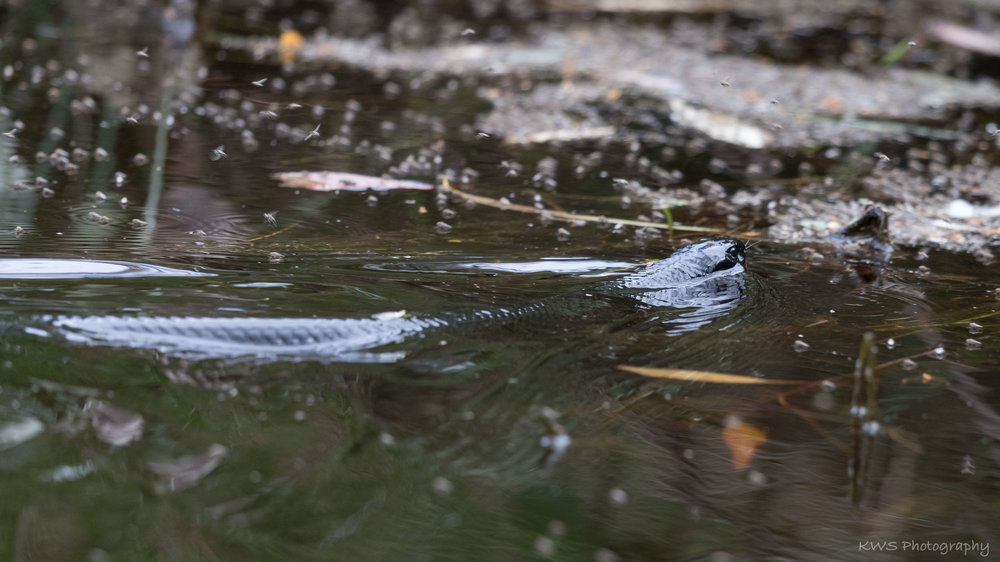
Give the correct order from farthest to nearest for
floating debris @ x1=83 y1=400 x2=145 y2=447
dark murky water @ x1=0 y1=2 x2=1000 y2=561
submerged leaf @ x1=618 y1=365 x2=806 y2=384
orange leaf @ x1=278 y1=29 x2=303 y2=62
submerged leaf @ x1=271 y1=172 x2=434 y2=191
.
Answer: orange leaf @ x1=278 y1=29 x2=303 y2=62 < submerged leaf @ x1=271 y1=172 x2=434 y2=191 < submerged leaf @ x1=618 y1=365 x2=806 y2=384 < floating debris @ x1=83 y1=400 x2=145 y2=447 < dark murky water @ x1=0 y1=2 x2=1000 y2=561

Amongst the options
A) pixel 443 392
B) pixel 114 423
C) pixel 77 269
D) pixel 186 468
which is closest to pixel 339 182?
pixel 77 269

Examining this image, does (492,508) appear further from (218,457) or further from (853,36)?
(853,36)

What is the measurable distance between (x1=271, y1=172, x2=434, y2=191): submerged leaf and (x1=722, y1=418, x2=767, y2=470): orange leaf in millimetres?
1513

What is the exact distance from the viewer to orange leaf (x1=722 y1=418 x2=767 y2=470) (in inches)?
62.3

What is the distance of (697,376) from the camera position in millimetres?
1830

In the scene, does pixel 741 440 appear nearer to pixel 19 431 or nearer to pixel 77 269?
pixel 19 431

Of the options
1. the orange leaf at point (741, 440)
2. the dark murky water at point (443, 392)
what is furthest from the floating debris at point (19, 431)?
the orange leaf at point (741, 440)

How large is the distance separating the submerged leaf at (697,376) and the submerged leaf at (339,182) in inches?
50.3

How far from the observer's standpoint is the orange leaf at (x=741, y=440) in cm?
158

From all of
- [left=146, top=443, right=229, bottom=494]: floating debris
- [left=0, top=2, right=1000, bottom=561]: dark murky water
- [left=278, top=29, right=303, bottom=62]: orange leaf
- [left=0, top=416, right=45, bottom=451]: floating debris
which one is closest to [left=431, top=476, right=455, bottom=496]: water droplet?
[left=0, top=2, right=1000, bottom=561]: dark murky water

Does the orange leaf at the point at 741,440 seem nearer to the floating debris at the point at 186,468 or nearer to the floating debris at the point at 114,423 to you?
the floating debris at the point at 186,468

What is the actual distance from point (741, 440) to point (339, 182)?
1689mm

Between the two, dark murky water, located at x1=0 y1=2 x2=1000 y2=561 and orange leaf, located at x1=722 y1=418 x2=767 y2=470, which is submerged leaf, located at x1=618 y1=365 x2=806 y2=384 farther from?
orange leaf, located at x1=722 y1=418 x2=767 y2=470

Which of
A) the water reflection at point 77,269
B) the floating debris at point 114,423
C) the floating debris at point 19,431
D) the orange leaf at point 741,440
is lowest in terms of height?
the orange leaf at point 741,440
